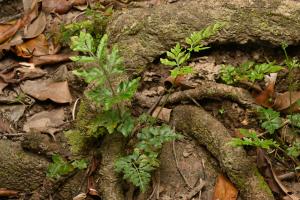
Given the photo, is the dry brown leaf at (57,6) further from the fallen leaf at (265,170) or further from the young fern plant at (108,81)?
the fallen leaf at (265,170)

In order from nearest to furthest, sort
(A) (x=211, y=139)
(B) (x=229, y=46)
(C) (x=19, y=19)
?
(A) (x=211, y=139)
(B) (x=229, y=46)
(C) (x=19, y=19)

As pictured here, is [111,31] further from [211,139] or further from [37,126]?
[211,139]

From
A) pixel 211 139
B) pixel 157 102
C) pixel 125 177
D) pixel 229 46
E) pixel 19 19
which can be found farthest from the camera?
pixel 19 19

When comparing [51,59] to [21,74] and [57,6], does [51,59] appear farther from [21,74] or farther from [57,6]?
[57,6]

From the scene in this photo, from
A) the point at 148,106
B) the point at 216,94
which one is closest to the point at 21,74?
the point at 148,106

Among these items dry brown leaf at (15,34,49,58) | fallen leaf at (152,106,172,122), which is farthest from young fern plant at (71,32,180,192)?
dry brown leaf at (15,34,49,58)

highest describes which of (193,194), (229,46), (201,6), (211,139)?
(201,6)

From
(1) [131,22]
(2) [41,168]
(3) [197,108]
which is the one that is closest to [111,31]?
(1) [131,22]
